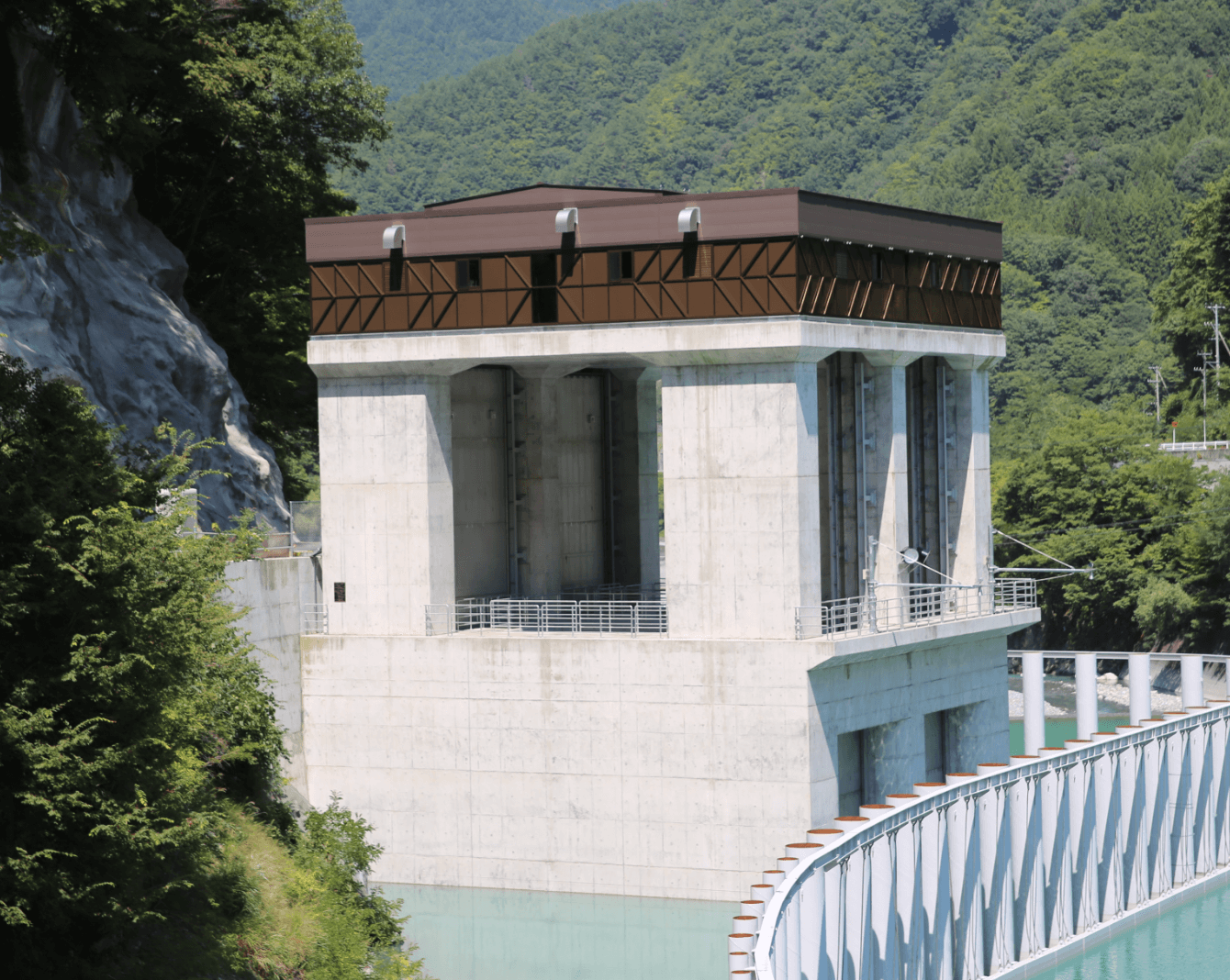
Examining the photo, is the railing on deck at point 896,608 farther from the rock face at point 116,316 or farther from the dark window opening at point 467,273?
the rock face at point 116,316

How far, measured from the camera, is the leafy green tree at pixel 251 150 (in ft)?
208

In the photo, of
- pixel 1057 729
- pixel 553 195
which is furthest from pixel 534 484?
pixel 1057 729

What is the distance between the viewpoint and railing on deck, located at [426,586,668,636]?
49.1 meters

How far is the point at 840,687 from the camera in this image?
45.6 metres

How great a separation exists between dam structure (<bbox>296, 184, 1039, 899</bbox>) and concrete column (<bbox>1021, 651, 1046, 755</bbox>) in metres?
6.11

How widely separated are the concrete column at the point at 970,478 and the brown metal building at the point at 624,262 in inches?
120

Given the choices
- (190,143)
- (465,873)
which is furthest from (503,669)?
(190,143)

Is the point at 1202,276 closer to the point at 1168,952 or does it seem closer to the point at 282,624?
the point at 282,624

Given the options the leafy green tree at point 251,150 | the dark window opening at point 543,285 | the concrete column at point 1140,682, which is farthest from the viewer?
the leafy green tree at point 251,150

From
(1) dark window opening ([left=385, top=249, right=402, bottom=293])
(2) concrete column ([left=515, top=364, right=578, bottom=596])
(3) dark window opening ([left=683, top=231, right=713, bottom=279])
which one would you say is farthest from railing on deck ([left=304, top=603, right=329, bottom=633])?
(3) dark window opening ([left=683, top=231, right=713, bottom=279])

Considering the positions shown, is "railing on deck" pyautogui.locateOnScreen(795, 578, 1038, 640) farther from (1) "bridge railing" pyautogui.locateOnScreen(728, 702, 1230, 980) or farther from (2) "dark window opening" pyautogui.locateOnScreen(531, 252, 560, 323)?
(2) "dark window opening" pyautogui.locateOnScreen(531, 252, 560, 323)

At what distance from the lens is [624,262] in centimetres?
4716

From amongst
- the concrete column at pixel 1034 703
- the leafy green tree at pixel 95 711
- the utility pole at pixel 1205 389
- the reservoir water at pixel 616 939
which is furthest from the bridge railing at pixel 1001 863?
the utility pole at pixel 1205 389

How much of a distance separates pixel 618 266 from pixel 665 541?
6903 millimetres
